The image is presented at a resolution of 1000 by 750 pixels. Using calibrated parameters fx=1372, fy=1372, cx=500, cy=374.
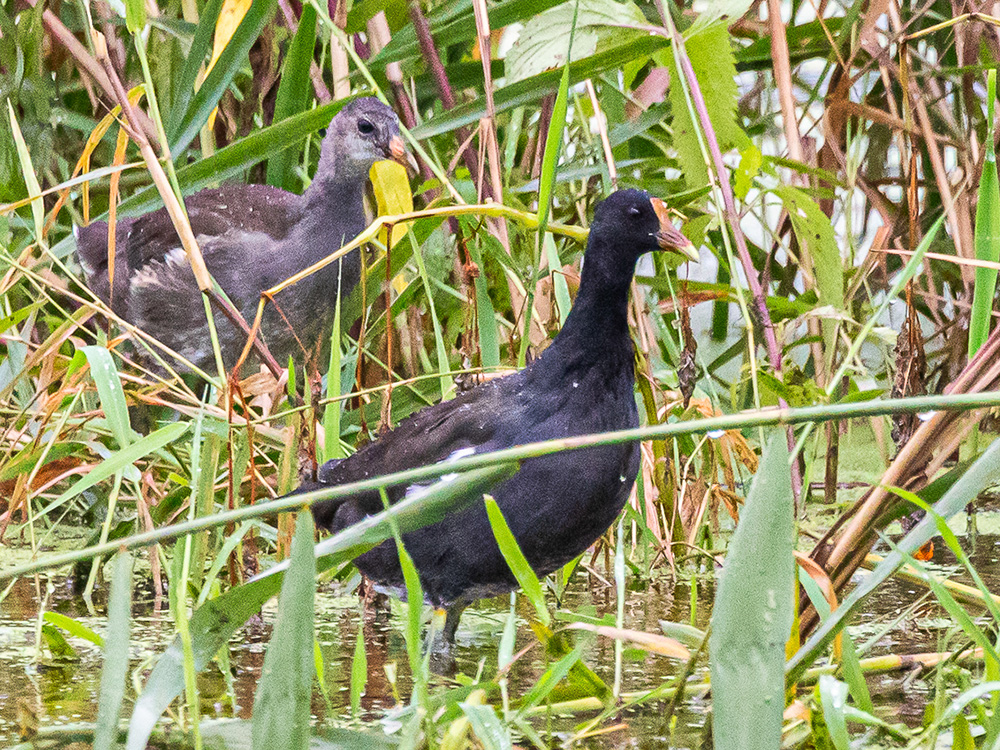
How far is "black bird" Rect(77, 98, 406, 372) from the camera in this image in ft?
10.9

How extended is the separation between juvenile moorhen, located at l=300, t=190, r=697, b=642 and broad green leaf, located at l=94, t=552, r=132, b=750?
3.08 feet

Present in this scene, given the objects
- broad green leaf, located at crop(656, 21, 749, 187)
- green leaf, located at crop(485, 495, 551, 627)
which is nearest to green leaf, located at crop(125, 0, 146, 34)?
broad green leaf, located at crop(656, 21, 749, 187)

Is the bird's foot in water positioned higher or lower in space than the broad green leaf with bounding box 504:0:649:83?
lower

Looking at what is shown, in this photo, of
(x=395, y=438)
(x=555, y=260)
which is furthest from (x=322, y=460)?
(x=555, y=260)

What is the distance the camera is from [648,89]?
272 cm

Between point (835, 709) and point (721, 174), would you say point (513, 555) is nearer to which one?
point (835, 709)

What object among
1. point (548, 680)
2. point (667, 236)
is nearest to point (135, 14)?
point (667, 236)

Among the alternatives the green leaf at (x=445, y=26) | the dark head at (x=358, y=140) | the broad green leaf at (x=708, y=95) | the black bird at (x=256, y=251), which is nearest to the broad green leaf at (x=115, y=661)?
the broad green leaf at (x=708, y=95)

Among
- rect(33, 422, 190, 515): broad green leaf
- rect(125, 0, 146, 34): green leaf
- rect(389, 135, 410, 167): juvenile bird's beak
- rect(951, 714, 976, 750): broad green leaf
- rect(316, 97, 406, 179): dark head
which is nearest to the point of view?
rect(951, 714, 976, 750): broad green leaf

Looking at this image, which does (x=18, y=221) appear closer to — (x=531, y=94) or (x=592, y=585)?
(x=531, y=94)

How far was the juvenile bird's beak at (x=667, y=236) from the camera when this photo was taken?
2.19 m

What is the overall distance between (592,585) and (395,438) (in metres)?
0.59

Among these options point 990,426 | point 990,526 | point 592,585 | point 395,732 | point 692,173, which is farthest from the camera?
point 990,426

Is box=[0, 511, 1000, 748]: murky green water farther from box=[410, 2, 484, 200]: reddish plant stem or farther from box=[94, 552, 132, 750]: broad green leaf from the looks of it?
box=[410, 2, 484, 200]: reddish plant stem
